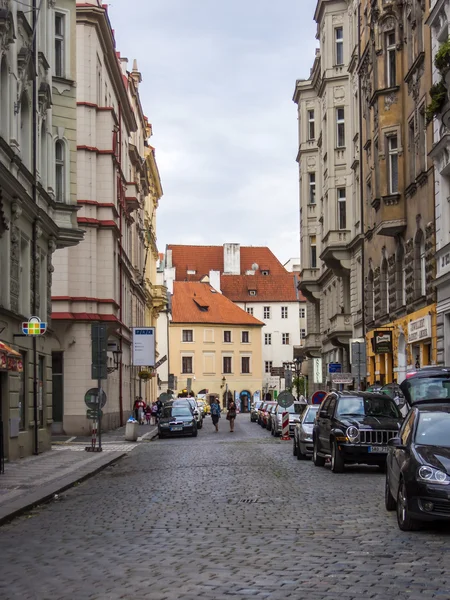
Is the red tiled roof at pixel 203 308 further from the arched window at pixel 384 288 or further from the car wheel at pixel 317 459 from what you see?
the car wheel at pixel 317 459

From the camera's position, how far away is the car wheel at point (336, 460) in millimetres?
22375

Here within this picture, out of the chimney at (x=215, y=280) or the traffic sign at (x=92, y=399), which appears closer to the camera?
the traffic sign at (x=92, y=399)

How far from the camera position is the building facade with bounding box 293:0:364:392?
53781 millimetres

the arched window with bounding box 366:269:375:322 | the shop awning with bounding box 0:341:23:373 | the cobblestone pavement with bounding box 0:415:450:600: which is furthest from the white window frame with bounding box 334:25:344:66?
the cobblestone pavement with bounding box 0:415:450:600

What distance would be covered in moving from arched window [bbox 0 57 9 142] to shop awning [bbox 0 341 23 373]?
5638 mm

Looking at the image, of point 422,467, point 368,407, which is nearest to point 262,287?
point 368,407

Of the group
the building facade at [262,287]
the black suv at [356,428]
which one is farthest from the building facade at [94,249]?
the building facade at [262,287]

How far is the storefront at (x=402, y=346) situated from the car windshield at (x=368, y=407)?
10.6 m

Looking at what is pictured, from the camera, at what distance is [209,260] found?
137m

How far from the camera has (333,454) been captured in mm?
22672

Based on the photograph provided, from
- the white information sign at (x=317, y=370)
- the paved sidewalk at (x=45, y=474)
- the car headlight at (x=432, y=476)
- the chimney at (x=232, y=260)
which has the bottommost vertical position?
the paved sidewalk at (x=45, y=474)

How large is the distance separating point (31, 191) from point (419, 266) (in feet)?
48.5

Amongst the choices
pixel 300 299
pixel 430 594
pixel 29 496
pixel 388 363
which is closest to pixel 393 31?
pixel 388 363

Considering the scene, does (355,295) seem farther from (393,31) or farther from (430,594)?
(430,594)
